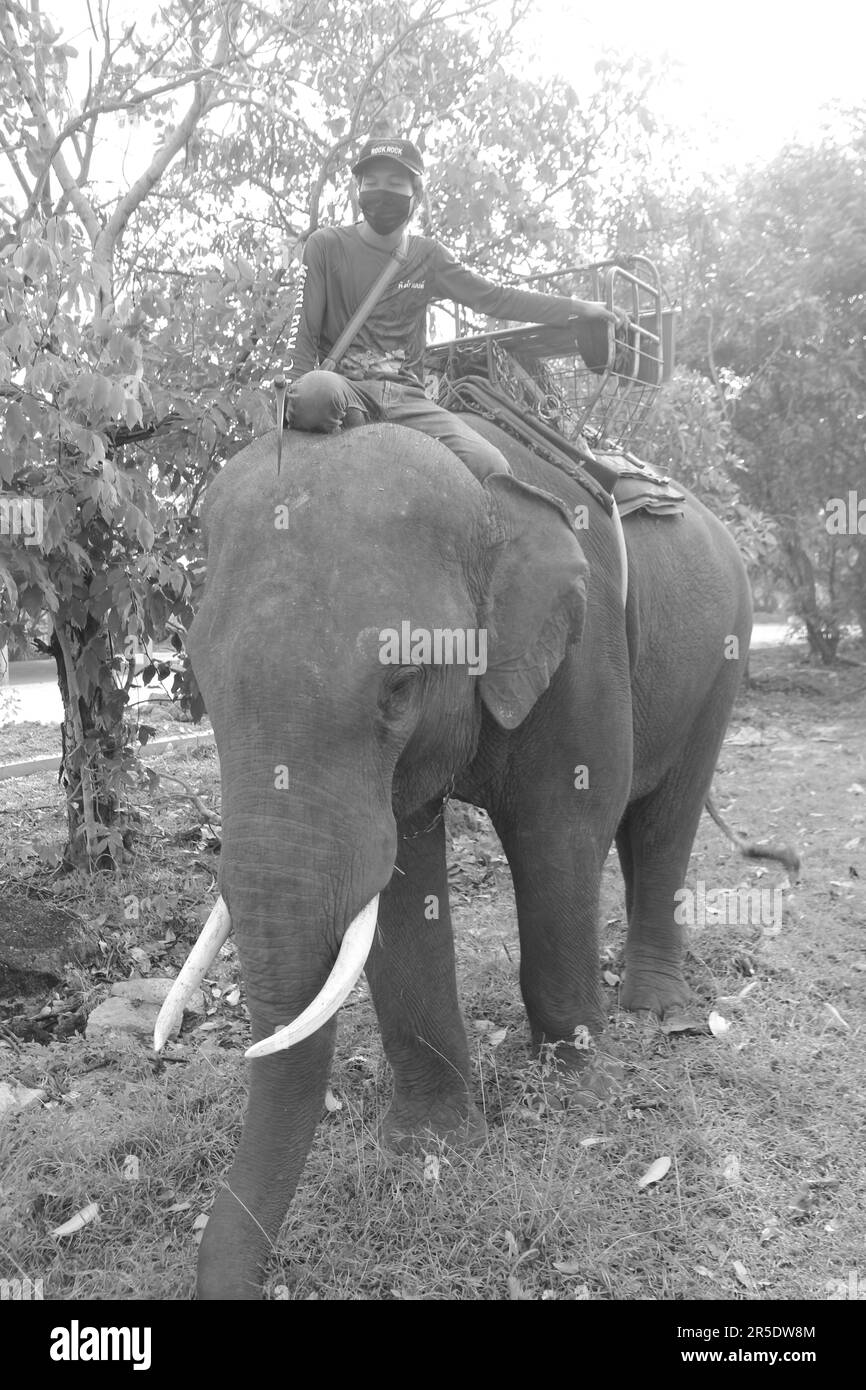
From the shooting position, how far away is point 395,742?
123 inches

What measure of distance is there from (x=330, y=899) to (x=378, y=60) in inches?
246

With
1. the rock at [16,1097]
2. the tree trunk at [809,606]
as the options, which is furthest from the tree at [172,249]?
the tree trunk at [809,606]

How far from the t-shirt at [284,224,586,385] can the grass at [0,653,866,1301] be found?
8.18 ft

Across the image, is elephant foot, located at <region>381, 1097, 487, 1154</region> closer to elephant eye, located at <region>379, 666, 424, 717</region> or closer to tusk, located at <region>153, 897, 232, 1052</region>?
tusk, located at <region>153, 897, 232, 1052</region>

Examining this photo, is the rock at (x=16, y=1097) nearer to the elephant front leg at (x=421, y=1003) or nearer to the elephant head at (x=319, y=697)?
the elephant front leg at (x=421, y=1003)

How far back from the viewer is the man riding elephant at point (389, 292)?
12.9 feet

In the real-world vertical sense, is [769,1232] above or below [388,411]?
below

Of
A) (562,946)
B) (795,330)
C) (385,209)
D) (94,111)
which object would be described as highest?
(795,330)

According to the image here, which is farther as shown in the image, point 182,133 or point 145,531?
point 182,133

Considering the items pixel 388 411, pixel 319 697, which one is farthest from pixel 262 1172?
pixel 388 411

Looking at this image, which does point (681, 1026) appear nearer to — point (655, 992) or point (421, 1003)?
point (655, 992)

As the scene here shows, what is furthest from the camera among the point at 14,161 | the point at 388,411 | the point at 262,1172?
the point at 14,161

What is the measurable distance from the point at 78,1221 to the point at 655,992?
8.86 ft
